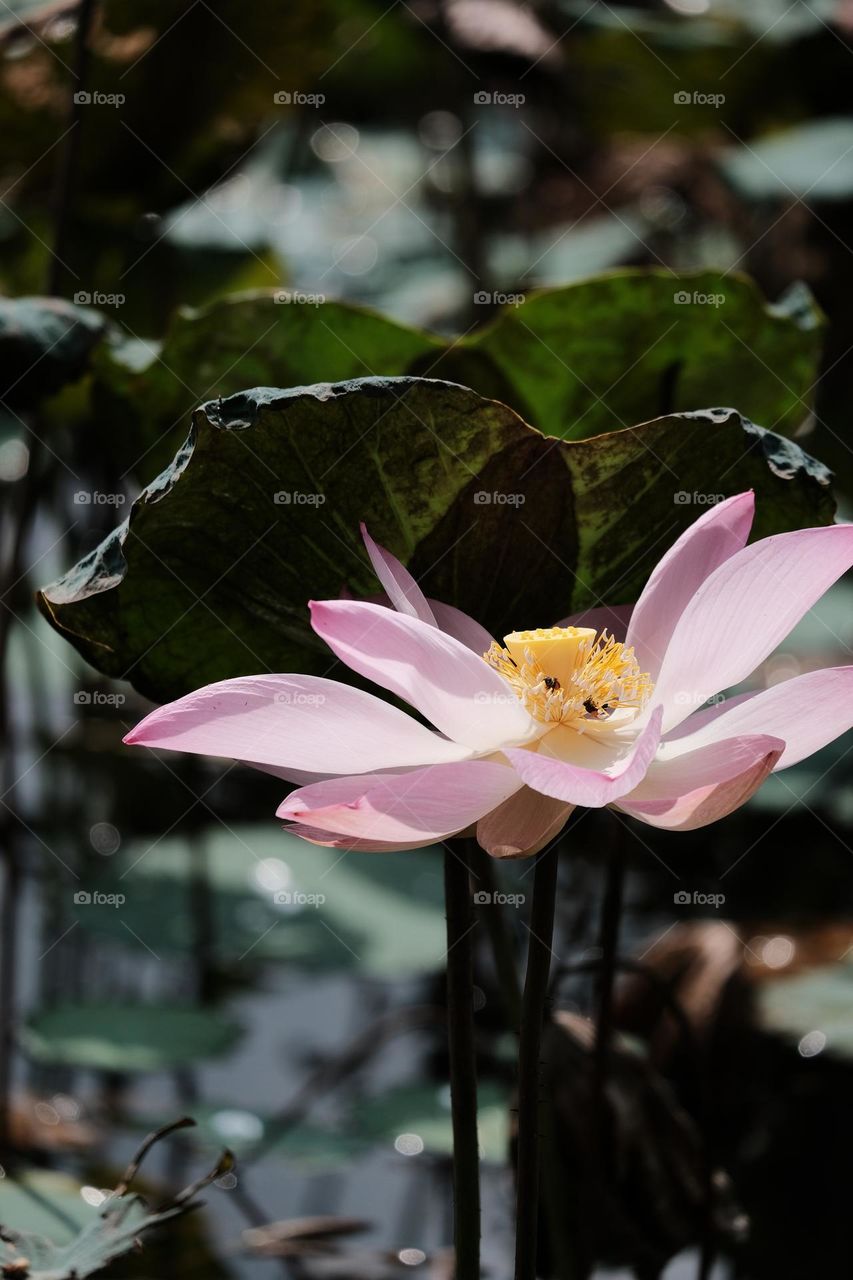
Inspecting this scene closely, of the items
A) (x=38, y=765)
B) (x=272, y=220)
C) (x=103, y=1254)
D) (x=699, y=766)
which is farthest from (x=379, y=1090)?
(x=272, y=220)

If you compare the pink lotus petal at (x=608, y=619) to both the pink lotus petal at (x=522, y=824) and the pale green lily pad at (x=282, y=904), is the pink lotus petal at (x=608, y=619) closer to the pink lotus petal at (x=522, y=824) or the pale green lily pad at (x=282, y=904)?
the pink lotus petal at (x=522, y=824)

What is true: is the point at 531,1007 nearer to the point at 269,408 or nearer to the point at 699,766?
the point at 699,766

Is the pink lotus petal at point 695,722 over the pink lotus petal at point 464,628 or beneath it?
beneath

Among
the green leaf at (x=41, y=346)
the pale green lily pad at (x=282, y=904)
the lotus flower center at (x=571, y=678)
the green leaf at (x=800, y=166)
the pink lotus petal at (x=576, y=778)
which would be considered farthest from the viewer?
the green leaf at (x=800, y=166)

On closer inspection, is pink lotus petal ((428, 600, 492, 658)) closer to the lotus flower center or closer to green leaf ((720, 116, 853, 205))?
the lotus flower center

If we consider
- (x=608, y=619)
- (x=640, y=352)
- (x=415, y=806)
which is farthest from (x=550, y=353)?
(x=415, y=806)

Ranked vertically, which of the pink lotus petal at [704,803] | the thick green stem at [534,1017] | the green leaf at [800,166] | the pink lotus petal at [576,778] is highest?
the green leaf at [800,166]

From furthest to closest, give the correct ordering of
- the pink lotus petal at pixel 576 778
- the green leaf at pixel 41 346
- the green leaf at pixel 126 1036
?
the green leaf at pixel 126 1036, the green leaf at pixel 41 346, the pink lotus petal at pixel 576 778

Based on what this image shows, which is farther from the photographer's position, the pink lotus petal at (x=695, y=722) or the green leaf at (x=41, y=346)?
the green leaf at (x=41, y=346)

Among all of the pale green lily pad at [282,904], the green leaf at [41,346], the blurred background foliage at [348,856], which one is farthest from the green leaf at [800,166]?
the green leaf at [41,346]
